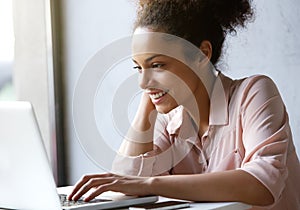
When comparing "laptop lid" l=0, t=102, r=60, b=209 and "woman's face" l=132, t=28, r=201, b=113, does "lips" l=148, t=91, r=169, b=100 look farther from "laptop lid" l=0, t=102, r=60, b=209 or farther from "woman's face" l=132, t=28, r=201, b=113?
"laptop lid" l=0, t=102, r=60, b=209

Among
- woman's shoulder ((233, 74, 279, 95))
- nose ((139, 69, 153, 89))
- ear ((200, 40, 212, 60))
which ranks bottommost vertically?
woman's shoulder ((233, 74, 279, 95))

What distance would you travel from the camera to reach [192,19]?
1.72 meters

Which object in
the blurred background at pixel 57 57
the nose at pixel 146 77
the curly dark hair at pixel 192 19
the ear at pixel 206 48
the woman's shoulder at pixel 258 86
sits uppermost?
the curly dark hair at pixel 192 19

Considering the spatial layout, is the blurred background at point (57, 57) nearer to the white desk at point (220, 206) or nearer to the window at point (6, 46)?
the window at point (6, 46)

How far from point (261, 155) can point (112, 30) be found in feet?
5.91

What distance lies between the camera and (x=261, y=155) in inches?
57.1

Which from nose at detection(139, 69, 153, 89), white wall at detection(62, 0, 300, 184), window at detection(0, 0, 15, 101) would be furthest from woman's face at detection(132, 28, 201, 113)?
window at detection(0, 0, 15, 101)

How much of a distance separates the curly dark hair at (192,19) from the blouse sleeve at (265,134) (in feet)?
0.67

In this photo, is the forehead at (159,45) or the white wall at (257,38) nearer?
the forehead at (159,45)

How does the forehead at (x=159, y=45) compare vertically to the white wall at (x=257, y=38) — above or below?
above

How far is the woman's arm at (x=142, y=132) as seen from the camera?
5.90ft

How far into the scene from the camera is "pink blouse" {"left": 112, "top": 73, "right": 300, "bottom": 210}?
1454 mm

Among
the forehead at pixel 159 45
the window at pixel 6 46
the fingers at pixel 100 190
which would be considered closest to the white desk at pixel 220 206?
A: the fingers at pixel 100 190

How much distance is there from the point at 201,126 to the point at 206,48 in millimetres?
213
